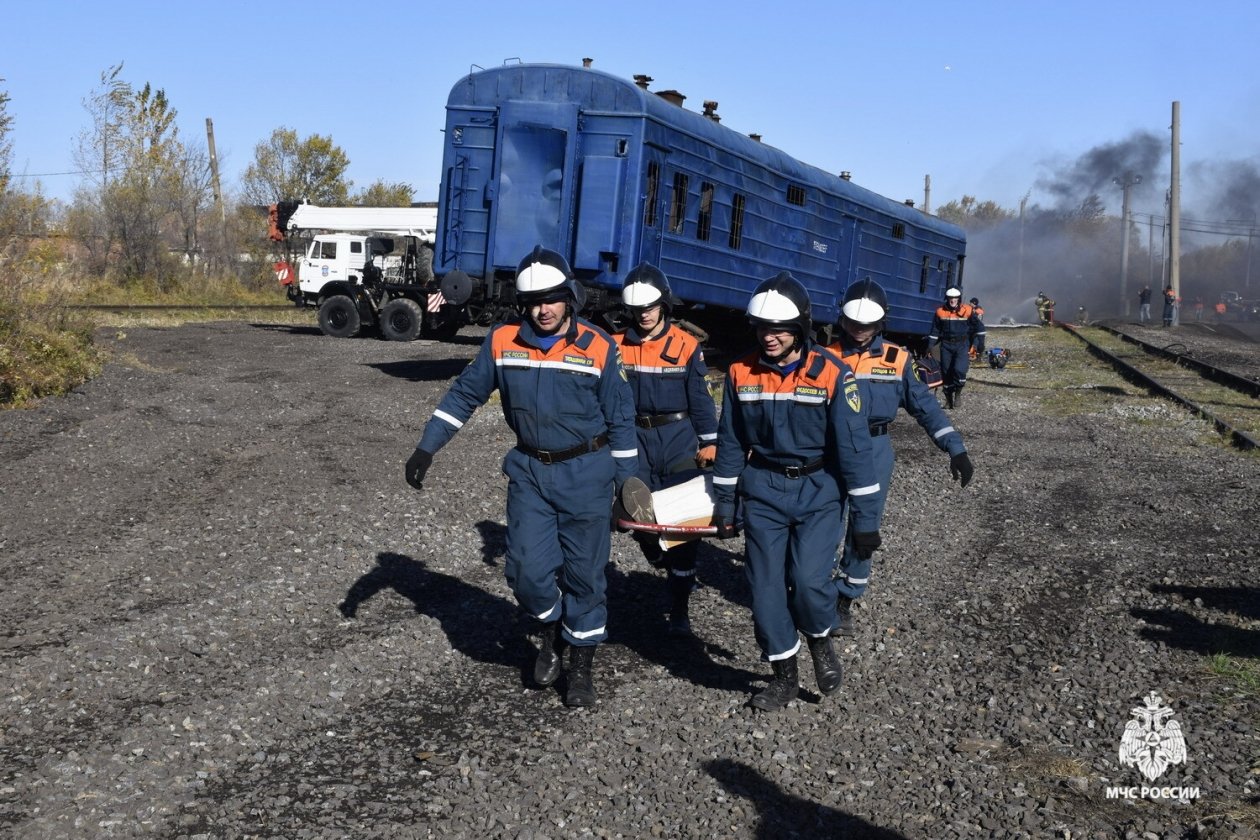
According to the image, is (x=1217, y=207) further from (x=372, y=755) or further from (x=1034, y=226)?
(x=372, y=755)

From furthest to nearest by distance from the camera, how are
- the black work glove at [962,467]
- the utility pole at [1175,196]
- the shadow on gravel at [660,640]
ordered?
the utility pole at [1175,196] → the black work glove at [962,467] → the shadow on gravel at [660,640]

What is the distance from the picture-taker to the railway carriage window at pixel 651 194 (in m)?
16.0

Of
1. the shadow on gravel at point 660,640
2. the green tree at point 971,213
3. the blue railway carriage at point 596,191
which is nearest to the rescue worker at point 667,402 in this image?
the shadow on gravel at point 660,640

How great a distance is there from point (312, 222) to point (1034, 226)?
67.4 m

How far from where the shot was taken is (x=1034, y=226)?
87750 mm

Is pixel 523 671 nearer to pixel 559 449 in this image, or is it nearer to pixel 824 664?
pixel 559 449

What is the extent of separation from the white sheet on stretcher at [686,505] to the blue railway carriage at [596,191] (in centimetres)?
987

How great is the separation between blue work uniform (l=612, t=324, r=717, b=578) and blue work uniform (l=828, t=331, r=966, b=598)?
78 centimetres

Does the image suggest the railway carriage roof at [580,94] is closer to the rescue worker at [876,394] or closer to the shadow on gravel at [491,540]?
the shadow on gravel at [491,540]

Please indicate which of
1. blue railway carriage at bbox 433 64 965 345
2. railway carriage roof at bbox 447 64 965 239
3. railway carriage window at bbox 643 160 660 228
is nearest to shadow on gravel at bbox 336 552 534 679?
blue railway carriage at bbox 433 64 965 345

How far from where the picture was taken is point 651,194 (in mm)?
16141

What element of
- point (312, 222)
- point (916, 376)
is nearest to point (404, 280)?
point (312, 222)

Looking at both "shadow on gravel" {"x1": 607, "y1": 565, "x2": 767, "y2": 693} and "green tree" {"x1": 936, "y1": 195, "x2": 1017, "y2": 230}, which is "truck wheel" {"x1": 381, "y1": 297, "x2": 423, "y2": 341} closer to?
"shadow on gravel" {"x1": 607, "y1": 565, "x2": 767, "y2": 693}

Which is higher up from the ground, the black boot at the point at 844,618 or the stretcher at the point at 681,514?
the stretcher at the point at 681,514
